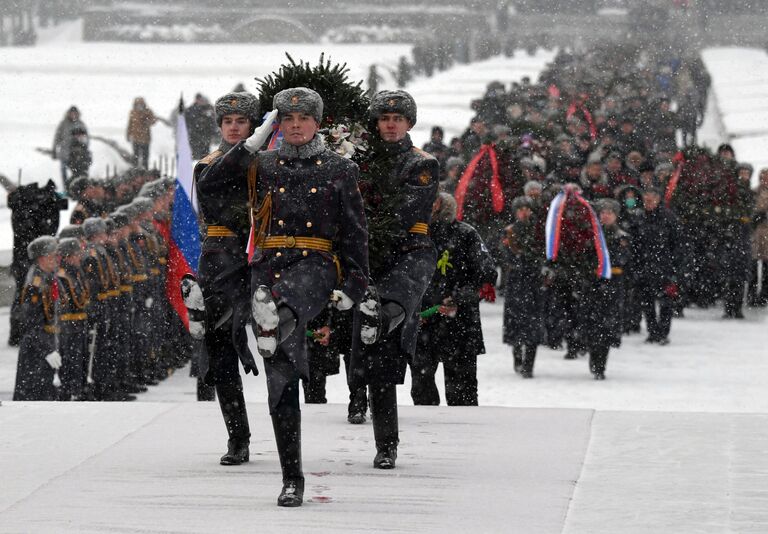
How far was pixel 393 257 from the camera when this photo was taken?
827 centimetres

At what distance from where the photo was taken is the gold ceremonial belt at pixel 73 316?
1300cm

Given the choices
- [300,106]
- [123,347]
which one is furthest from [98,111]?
[300,106]

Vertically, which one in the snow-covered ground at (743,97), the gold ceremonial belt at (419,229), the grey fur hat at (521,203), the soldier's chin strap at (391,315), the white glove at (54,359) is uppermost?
the gold ceremonial belt at (419,229)

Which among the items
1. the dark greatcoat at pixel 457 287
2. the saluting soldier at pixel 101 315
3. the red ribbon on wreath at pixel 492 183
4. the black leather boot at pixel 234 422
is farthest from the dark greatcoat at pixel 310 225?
the red ribbon on wreath at pixel 492 183

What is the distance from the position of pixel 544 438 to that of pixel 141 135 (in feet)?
77.8

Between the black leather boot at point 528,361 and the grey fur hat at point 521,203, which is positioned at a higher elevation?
the grey fur hat at point 521,203

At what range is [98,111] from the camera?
1695 inches

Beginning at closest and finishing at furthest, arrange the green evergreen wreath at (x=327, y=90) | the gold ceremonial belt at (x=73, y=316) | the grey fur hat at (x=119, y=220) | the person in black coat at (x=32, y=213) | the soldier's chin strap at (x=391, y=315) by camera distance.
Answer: the soldier's chin strap at (x=391, y=315), the green evergreen wreath at (x=327, y=90), the gold ceremonial belt at (x=73, y=316), the grey fur hat at (x=119, y=220), the person in black coat at (x=32, y=213)

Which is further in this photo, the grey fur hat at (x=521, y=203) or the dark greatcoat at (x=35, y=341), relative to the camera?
the grey fur hat at (x=521, y=203)

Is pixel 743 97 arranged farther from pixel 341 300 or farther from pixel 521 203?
pixel 341 300

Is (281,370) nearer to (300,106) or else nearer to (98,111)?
(300,106)

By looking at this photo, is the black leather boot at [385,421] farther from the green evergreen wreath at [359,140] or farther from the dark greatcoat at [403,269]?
the green evergreen wreath at [359,140]

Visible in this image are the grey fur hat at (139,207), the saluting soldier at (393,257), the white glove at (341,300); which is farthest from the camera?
the grey fur hat at (139,207)

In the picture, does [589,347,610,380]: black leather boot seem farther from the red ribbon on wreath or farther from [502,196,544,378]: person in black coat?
the red ribbon on wreath
